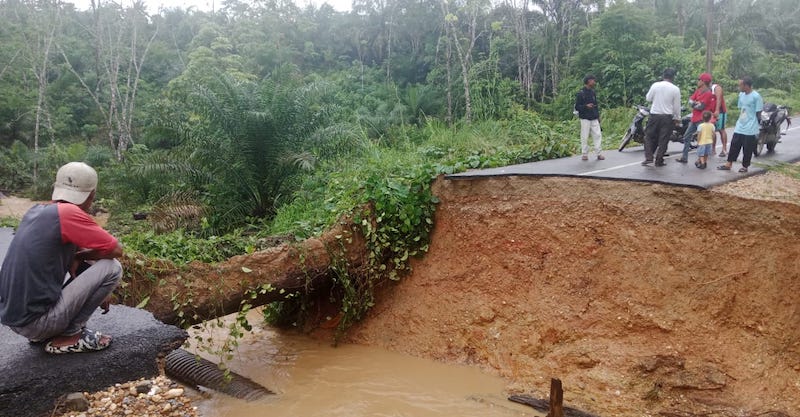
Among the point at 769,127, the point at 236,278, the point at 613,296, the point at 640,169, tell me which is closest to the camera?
the point at 236,278

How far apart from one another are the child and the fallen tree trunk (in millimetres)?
4988

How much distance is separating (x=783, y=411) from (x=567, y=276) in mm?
2629

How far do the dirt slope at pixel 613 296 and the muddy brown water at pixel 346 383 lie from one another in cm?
33

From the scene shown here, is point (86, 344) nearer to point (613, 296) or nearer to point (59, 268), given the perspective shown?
point (59, 268)

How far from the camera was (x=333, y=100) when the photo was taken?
14180 mm

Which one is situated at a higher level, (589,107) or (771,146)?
(589,107)

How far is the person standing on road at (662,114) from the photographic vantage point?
8.45m

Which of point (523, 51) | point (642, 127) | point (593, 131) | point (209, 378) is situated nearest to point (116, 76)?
point (523, 51)

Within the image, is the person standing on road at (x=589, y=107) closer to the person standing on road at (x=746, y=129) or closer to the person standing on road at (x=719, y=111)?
the person standing on road at (x=719, y=111)

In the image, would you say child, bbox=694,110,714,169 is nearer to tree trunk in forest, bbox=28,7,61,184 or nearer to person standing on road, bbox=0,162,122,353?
person standing on road, bbox=0,162,122,353

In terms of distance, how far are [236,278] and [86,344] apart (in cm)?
259

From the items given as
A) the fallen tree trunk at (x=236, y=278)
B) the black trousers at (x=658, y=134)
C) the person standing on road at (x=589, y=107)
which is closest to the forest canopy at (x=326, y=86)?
the fallen tree trunk at (x=236, y=278)

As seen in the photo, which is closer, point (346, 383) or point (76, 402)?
point (76, 402)

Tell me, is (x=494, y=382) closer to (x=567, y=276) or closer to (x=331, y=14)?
(x=567, y=276)
